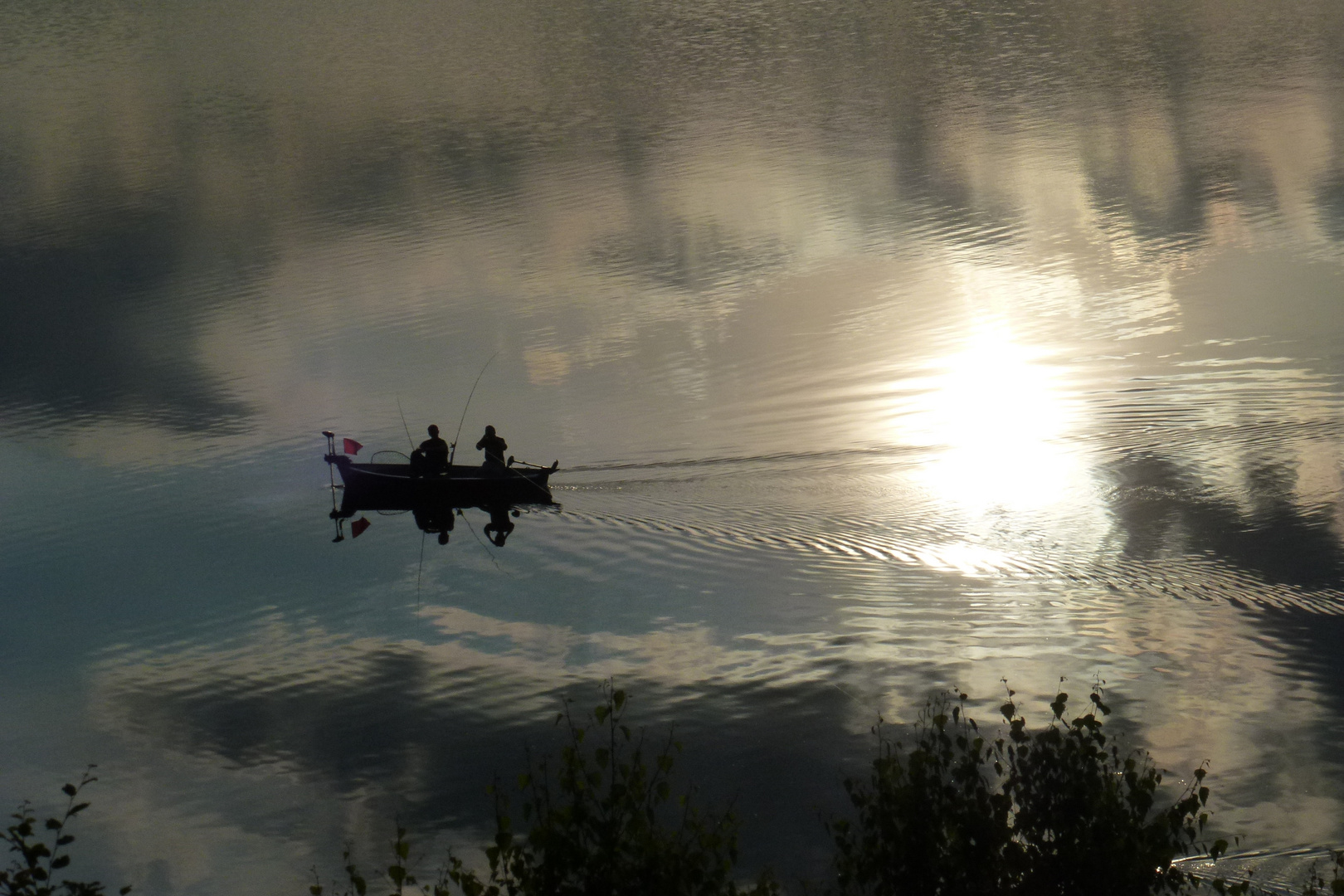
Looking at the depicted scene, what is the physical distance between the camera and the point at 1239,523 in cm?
1614

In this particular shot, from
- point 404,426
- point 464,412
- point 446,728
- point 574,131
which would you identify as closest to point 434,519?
point 404,426

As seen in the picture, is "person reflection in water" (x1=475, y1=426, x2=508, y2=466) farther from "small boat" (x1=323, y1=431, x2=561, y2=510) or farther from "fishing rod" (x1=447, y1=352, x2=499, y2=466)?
"fishing rod" (x1=447, y1=352, x2=499, y2=466)

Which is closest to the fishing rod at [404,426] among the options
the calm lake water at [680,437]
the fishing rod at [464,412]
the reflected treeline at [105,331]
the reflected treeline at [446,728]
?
the calm lake water at [680,437]

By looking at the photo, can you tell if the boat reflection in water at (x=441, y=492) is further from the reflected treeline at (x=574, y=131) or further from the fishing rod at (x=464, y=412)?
the reflected treeline at (x=574, y=131)

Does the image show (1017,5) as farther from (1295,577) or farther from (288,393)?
(1295,577)

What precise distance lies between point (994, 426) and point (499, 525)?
7.41 meters

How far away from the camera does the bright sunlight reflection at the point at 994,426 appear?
18.1 metres

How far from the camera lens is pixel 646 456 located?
19.7m

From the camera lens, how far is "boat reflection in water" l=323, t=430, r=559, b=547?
18031 millimetres

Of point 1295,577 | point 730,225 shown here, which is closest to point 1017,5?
point 730,225

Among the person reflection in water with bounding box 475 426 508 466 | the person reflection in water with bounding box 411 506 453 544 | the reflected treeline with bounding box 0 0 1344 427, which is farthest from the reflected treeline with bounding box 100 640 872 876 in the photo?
the reflected treeline with bounding box 0 0 1344 427

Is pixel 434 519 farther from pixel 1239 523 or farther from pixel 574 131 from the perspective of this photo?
pixel 574 131

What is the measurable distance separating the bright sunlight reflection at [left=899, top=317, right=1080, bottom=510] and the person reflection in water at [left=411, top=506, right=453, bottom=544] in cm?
630

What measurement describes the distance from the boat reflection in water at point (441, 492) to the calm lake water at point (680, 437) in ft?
1.10
